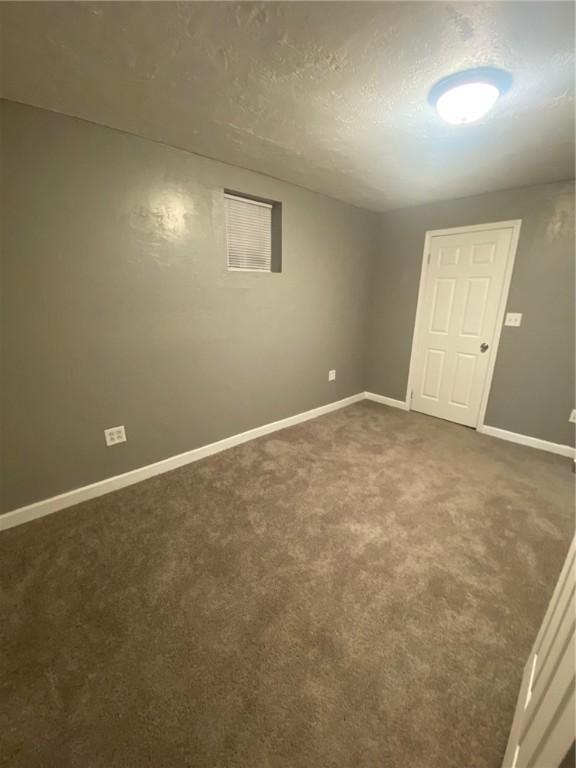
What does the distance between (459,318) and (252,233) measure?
2.28 m

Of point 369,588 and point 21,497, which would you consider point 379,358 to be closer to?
point 369,588

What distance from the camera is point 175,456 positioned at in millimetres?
2512

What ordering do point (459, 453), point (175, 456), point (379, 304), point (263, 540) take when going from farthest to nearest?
point (379, 304)
point (459, 453)
point (175, 456)
point (263, 540)

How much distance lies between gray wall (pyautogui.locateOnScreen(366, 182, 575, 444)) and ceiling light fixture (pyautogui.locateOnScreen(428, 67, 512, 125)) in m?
1.65

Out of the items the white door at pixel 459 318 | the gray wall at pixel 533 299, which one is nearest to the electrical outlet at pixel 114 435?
the white door at pixel 459 318

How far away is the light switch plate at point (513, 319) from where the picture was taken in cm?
289

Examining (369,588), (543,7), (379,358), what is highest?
(543,7)

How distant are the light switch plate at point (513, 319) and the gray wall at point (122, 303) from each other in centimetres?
198

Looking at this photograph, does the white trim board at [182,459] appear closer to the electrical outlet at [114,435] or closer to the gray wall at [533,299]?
the gray wall at [533,299]

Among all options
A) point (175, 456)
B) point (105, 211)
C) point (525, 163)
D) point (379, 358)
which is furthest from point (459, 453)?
point (105, 211)

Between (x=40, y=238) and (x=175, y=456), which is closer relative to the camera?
(x=40, y=238)

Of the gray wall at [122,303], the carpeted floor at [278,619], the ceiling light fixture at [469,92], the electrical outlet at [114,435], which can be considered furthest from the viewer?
the electrical outlet at [114,435]

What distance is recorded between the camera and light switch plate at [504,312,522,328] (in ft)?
9.48

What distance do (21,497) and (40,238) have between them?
1.54 meters
